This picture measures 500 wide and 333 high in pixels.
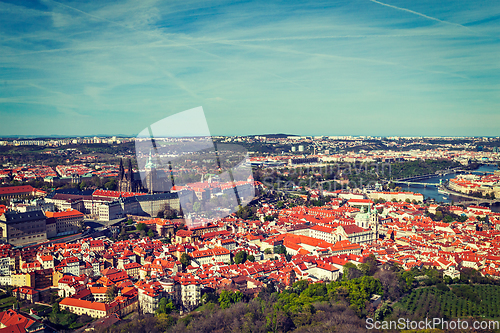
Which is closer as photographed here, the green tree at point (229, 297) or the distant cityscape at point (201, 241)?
the green tree at point (229, 297)

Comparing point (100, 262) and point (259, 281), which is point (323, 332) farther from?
point (100, 262)

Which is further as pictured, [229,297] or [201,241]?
[201,241]

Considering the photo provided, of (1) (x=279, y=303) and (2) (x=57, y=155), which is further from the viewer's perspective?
(2) (x=57, y=155)

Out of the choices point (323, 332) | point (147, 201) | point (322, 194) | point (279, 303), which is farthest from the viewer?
point (322, 194)

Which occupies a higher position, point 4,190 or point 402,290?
point 4,190

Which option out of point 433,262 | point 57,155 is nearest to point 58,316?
point 433,262

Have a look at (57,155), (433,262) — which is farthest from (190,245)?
(57,155)

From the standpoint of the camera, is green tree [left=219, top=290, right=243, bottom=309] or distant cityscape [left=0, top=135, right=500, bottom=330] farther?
distant cityscape [left=0, top=135, right=500, bottom=330]

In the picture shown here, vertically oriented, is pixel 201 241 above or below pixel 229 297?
above

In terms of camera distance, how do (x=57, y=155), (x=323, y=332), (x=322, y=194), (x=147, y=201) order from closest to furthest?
(x=323, y=332), (x=147, y=201), (x=322, y=194), (x=57, y=155)

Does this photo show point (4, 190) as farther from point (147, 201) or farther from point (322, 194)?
point (322, 194)
